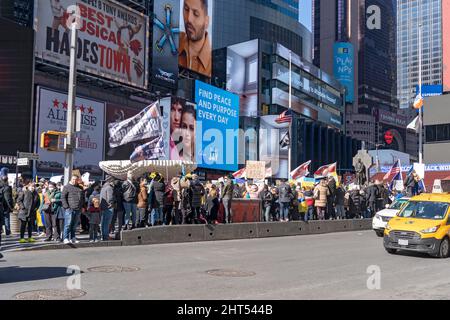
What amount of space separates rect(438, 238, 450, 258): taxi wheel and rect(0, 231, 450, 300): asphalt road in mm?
372

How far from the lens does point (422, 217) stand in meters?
14.9

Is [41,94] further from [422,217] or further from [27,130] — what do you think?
[422,217]

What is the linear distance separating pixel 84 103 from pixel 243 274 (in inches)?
1427

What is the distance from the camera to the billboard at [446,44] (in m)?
56.8

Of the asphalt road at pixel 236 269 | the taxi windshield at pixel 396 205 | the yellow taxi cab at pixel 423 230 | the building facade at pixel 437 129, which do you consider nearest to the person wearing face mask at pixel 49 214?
the asphalt road at pixel 236 269

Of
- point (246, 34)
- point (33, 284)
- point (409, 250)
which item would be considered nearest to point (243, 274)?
point (33, 284)

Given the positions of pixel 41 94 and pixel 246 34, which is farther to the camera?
pixel 246 34

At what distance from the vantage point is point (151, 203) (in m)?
17.4

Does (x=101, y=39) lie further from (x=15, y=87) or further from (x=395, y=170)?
(x=395, y=170)

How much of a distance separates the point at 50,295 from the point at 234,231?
11668 mm

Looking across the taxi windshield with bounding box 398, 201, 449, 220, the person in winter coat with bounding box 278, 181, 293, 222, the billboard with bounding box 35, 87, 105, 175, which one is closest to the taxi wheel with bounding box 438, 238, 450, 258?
the taxi windshield with bounding box 398, 201, 449, 220

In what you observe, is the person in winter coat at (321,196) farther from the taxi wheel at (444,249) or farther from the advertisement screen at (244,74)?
the advertisement screen at (244,74)

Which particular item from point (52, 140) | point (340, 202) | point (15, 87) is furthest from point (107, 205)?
point (15, 87)
